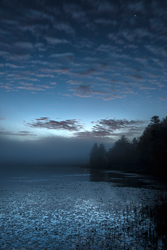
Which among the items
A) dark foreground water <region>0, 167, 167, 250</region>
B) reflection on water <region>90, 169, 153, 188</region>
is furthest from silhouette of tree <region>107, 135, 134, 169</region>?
dark foreground water <region>0, 167, 167, 250</region>

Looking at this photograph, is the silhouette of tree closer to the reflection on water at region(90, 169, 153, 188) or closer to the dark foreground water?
the reflection on water at region(90, 169, 153, 188)

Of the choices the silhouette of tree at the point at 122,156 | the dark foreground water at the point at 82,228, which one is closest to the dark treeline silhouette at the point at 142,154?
the silhouette of tree at the point at 122,156

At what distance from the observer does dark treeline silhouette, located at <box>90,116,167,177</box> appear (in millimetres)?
49106

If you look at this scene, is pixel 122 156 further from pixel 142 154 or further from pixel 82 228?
pixel 82 228

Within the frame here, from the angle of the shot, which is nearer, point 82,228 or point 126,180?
point 82,228

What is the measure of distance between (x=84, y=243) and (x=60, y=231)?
260 centimetres

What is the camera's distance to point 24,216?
15.5m

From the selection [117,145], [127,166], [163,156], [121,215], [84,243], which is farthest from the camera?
[117,145]

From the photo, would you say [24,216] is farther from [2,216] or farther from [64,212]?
[64,212]

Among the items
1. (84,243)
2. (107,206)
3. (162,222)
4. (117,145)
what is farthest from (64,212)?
(117,145)

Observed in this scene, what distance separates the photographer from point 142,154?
252ft

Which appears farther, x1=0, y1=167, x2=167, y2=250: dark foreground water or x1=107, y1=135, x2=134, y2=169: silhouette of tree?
x1=107, y1=135, x2=134, y2=169: silhouette of tree

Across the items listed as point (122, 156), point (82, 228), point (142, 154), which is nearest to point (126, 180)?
point (142, 154)

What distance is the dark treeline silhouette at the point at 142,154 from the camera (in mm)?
49106
